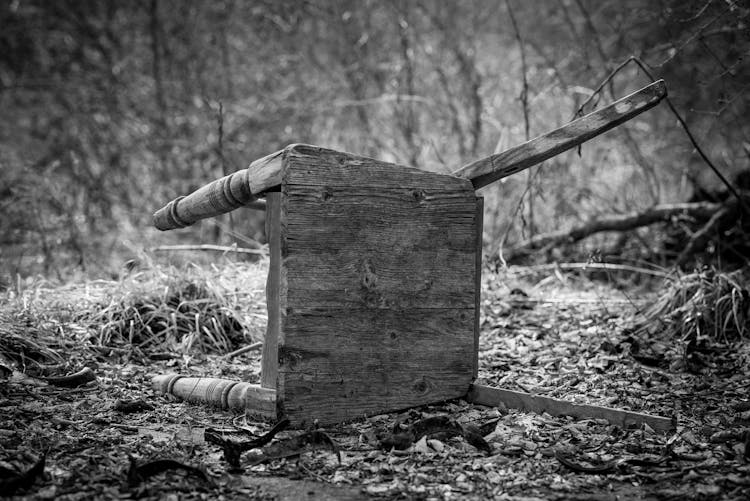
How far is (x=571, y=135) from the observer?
2.76m

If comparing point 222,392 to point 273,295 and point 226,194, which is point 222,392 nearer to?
point 273,295

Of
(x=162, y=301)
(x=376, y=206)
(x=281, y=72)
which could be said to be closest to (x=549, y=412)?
(x=376, y=206)

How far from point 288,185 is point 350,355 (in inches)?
25.8

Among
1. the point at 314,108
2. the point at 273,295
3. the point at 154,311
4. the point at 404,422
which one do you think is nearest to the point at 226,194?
the point at 273,295

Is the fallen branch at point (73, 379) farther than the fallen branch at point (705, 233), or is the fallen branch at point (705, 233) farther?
the fallen branch at point (705, 233)

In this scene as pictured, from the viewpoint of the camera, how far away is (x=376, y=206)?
2.72m

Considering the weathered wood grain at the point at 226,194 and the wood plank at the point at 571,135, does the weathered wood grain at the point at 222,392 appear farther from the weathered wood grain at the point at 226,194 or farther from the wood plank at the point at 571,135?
the wood plank at the point at 571,135

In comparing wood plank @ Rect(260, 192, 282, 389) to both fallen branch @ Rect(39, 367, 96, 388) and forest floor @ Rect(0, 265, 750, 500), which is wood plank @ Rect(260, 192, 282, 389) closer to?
forest floor @ Rect(0, 265, 750, 500)

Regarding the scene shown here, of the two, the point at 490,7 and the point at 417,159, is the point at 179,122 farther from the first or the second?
the point at 490,7

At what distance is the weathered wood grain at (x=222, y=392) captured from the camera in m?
2.69

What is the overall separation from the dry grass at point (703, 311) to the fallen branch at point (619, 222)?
135 cm

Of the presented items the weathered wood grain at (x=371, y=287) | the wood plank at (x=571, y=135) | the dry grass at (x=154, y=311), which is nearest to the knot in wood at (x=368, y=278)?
the weathered wood grain at (x=371, y=287)

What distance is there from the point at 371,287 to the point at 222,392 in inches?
29.1

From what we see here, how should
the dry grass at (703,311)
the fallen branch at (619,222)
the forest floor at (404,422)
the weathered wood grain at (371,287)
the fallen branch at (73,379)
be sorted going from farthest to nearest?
the fallen branch at (619,222) → the dry grass at (703,311) → the fallen branch at (73,379) → the weathered wood grain at (371,287) → the forest floor at (404,422)
